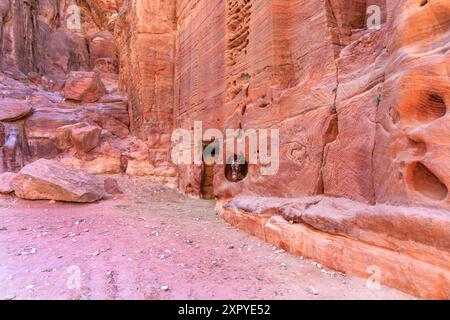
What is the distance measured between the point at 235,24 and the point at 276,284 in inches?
224

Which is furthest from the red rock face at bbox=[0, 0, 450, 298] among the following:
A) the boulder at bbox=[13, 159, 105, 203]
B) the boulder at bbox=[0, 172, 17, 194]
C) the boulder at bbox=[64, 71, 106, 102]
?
the boulder at bbox=[0, 172, 17, 194]

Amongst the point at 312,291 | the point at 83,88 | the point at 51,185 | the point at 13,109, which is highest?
the point at 83,88

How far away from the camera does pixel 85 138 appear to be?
11.0 meters

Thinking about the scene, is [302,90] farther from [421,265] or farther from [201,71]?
[201,71]

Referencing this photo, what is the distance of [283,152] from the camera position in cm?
467

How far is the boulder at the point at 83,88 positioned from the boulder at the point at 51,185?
8.37 m

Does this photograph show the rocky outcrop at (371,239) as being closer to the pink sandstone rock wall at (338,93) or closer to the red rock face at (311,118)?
the red rock face at (311,118)

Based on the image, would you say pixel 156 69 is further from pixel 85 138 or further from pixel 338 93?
pixel 338 93

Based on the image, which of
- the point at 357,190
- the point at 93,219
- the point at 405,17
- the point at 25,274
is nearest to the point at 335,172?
the point at 357,190

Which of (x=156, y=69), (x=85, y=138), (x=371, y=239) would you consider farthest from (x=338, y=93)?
(x=85, y=138)

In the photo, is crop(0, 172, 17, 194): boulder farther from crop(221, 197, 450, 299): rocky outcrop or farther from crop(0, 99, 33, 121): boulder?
crop(0, 99, 33, 121): boulder

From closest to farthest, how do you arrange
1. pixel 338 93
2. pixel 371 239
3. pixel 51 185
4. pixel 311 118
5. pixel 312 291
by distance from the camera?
pixel 312 291 < pixel 371 239 < pixel 338 93 < pixel 311 118 < pixel 51 185

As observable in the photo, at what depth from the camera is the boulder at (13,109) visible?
11.4 metres

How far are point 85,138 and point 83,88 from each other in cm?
434
